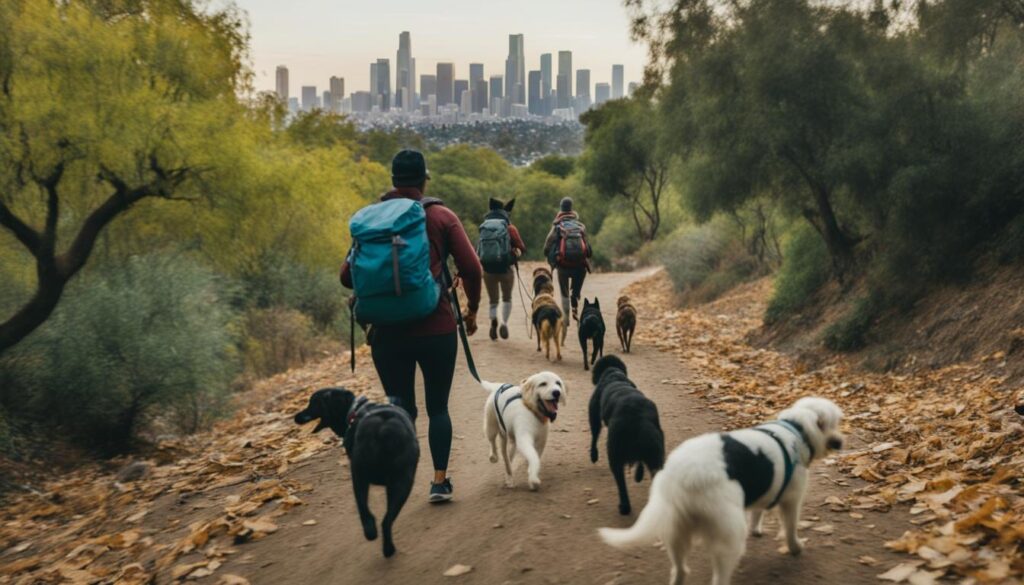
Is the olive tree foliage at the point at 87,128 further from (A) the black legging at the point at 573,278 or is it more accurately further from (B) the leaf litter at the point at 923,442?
(B) the leaf litter at the point at 923,442

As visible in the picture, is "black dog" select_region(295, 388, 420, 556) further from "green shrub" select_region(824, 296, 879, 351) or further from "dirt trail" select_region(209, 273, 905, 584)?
"green shrub" select_region(824, 296, 879, 351)

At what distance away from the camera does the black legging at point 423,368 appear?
481cm

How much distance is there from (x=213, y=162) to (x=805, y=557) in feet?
43.6

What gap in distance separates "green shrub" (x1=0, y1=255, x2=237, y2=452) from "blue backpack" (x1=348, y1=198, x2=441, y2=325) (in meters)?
9.03

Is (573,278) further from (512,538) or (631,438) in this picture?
(512,538)

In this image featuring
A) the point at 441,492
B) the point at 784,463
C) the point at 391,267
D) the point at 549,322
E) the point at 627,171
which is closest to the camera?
the point at 784,463

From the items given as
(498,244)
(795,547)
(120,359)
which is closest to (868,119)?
(498,244)

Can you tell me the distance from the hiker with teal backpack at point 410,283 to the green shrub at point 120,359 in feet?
28.5

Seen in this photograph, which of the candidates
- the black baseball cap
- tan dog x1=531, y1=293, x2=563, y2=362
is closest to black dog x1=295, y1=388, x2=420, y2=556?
the black baseball cap

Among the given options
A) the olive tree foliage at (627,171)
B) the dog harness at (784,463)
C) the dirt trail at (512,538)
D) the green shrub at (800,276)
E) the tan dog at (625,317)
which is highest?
the olive tree foliage at (627,171)

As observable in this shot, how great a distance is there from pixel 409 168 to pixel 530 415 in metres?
2.06

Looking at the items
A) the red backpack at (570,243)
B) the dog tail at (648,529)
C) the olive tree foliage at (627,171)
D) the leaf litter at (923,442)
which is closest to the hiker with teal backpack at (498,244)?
the red backpack at (570,243)

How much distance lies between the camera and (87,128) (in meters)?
12.7

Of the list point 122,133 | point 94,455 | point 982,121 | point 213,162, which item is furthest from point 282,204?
point 982,121
